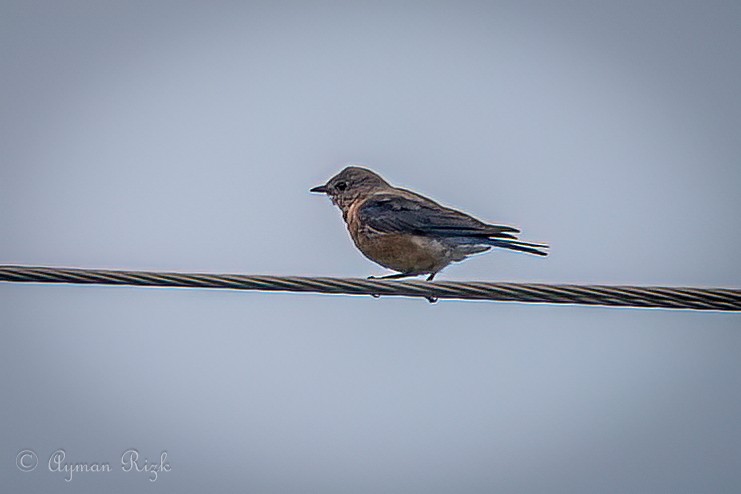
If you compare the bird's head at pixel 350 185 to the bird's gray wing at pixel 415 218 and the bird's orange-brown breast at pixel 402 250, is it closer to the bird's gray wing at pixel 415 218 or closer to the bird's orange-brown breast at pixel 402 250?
the bird's gray wing at pixel 415 218

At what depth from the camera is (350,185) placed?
38.4 ft

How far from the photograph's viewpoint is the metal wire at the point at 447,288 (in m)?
6.21

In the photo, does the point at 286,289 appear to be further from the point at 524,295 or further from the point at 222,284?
the point at 524,295

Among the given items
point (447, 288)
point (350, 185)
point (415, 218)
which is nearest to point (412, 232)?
point (415, 218)

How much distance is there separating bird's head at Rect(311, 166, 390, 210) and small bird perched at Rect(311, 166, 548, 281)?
12.1 inches

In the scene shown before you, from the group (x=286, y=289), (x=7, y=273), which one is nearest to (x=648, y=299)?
(x=286, y=289)

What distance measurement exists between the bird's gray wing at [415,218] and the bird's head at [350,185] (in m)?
0.55

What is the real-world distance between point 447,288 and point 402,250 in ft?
11.5

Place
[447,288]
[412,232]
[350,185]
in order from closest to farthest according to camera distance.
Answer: [447,288] < [412,232] < [350,185]

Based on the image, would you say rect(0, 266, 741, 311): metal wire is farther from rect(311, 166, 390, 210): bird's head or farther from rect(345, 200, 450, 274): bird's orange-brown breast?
rect(311, 166, 390, 210): bird's head

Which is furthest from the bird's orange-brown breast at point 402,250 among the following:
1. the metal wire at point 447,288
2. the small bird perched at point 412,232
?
the metal wire at point 447,288

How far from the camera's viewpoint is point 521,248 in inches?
335

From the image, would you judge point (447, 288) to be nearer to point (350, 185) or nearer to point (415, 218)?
point (415, 218)

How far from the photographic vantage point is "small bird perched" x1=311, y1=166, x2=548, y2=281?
9547 mm
